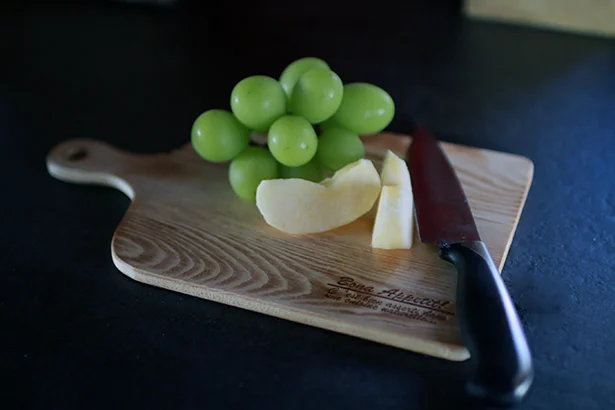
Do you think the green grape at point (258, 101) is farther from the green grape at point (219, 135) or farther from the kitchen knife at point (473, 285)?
the kitchen knife at point (473, 285)

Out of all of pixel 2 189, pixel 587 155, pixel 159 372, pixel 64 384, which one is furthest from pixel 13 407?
pixel 587 155

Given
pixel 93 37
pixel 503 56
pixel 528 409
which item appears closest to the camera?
pixel 528 409

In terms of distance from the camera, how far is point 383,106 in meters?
0.94

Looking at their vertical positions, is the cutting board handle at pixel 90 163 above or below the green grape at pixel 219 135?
below

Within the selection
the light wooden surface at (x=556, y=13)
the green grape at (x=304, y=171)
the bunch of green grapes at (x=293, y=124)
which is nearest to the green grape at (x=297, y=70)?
the bunch of green grapes at (x=293, y=124)

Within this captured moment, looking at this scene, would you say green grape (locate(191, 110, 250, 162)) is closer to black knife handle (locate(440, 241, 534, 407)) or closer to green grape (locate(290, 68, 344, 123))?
green grape (locate(290, 68, 344, 123))

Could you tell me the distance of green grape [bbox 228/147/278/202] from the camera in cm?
94

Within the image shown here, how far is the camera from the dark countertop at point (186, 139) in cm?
74

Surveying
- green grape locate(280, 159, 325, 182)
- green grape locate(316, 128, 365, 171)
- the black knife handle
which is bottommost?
the black knife handle

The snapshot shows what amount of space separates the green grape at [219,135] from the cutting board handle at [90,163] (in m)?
0.17

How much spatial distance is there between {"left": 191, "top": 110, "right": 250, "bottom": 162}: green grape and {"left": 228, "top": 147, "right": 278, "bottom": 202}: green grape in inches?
0.7

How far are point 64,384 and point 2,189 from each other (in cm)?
47

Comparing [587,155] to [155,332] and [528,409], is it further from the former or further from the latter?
[155,332]

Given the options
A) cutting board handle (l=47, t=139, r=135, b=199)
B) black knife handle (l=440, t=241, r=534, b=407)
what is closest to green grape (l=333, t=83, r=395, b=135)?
black knife handle (l=440, t=241, r=534, b=407)
